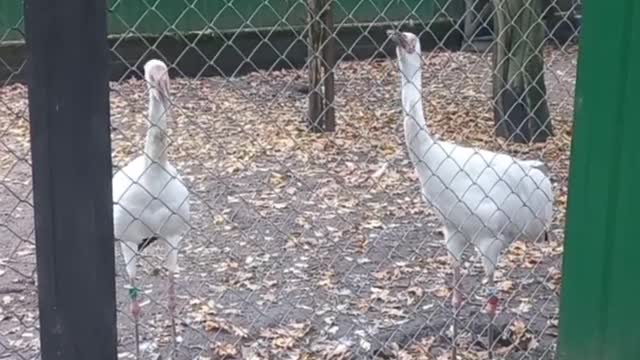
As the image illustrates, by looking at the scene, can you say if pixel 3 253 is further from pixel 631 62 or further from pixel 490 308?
pixel 631 62

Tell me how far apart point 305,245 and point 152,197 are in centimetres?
139

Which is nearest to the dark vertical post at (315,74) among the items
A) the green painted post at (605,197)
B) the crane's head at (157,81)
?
the crane's head at (157,81)

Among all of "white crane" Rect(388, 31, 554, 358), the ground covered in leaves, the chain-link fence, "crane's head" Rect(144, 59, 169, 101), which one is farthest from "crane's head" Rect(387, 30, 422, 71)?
the ground covered in leaves

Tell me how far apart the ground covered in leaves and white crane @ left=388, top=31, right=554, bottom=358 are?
1.04 feet

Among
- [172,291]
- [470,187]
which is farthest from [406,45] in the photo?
[172,291]

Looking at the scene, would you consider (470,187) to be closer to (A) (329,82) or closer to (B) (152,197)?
(B) (152,197)

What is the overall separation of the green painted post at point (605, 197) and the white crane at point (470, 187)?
1.64 metres

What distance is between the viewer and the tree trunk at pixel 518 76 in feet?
21.5

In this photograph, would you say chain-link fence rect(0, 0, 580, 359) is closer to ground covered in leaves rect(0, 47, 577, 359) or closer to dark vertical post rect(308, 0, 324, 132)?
ground covered in leaves rect(0, 47, 577, 359)

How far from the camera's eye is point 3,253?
16.0 feet

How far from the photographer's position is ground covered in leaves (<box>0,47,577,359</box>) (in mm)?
3928

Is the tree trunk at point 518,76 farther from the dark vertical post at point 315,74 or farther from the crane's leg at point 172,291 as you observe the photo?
the crane's leg at point 172,291

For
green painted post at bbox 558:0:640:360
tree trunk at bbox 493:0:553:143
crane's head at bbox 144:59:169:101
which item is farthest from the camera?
tree trunk at bbox 493:0:553:143

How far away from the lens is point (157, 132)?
12.3ft
